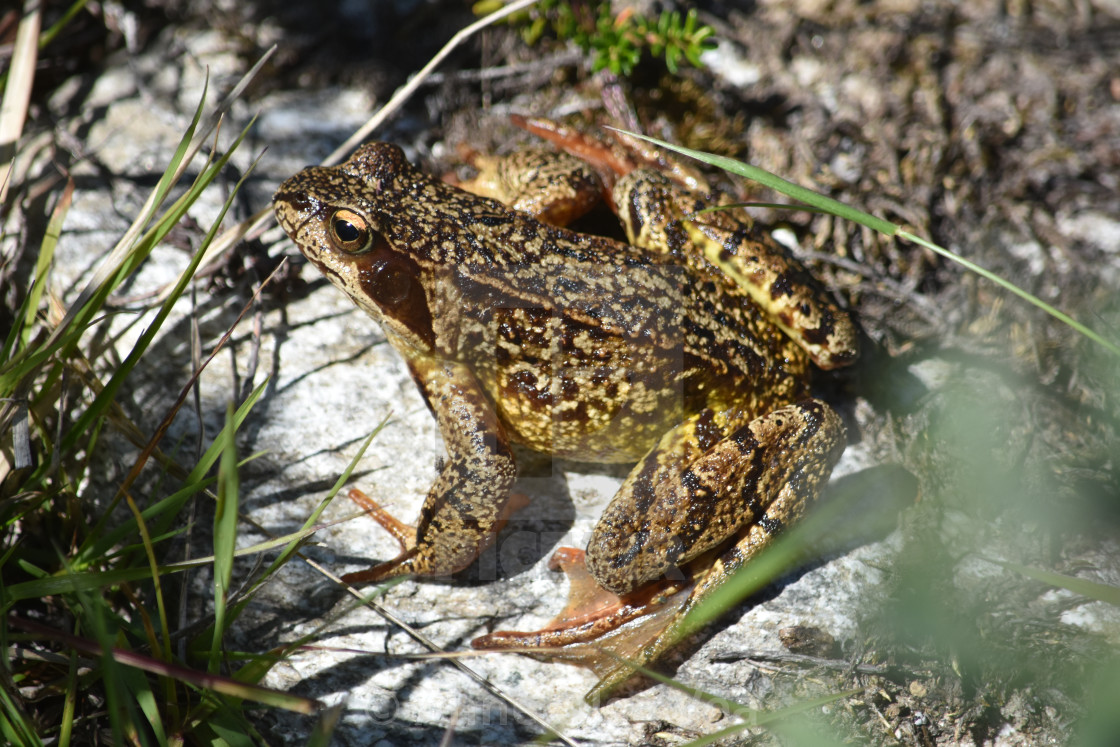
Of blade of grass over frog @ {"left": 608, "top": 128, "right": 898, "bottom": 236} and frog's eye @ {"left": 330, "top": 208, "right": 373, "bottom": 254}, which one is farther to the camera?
frog's eye @ {"left": 330, "top": 208, "right": 373, "bottom": 254}

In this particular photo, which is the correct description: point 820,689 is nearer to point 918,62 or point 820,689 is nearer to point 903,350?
point 903,350

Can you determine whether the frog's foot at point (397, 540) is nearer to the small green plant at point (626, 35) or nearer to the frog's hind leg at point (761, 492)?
the frog's hind leg at point (761, 492)

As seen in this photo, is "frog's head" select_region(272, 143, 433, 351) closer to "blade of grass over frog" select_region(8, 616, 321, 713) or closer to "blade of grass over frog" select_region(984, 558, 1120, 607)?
"blade of grass over frog" select_region(8, 616, 321, 713)

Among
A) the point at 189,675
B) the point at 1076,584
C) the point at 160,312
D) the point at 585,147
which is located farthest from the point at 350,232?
the point at 1076,584

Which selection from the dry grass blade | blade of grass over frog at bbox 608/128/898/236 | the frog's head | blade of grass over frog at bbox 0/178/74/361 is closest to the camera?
blade of grass over frog at bbox 608/128/898/236

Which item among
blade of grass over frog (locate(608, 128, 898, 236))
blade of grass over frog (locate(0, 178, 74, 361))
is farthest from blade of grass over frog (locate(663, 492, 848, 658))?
blade of grass over frog (locate(0, 178, 74, 361))

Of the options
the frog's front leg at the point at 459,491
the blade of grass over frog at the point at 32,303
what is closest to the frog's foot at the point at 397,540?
the frog's front leg at the point at 459,491
